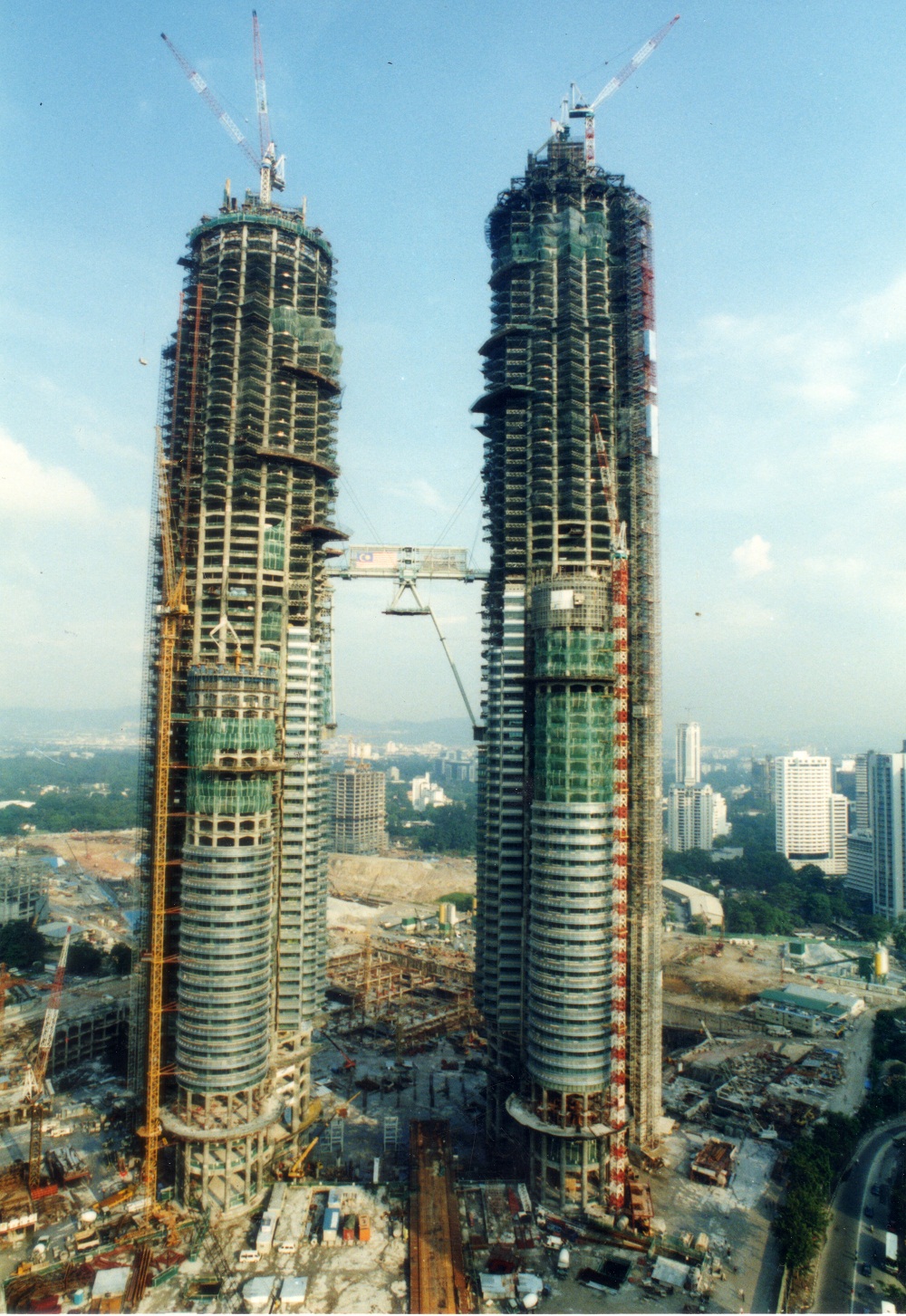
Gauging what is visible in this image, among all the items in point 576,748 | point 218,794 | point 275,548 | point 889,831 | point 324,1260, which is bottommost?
point 324,1260

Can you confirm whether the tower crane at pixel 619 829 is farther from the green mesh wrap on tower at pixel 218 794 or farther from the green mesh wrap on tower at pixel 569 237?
the green mesh wrap on tower at pixel 218 794

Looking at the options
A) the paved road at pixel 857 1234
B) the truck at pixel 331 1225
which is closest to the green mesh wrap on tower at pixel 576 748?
the truck at pixel 331 1225

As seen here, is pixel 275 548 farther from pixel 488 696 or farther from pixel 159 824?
pixel 159 824

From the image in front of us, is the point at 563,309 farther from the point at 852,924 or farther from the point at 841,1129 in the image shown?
the point at 852,924

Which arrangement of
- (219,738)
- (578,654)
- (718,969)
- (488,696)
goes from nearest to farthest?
(219,738)
(578,654)
(488,696)
(718,969)

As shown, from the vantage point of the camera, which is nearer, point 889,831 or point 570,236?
point 570,236

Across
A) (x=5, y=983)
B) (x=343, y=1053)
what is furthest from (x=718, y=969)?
(x=5, y=983)
